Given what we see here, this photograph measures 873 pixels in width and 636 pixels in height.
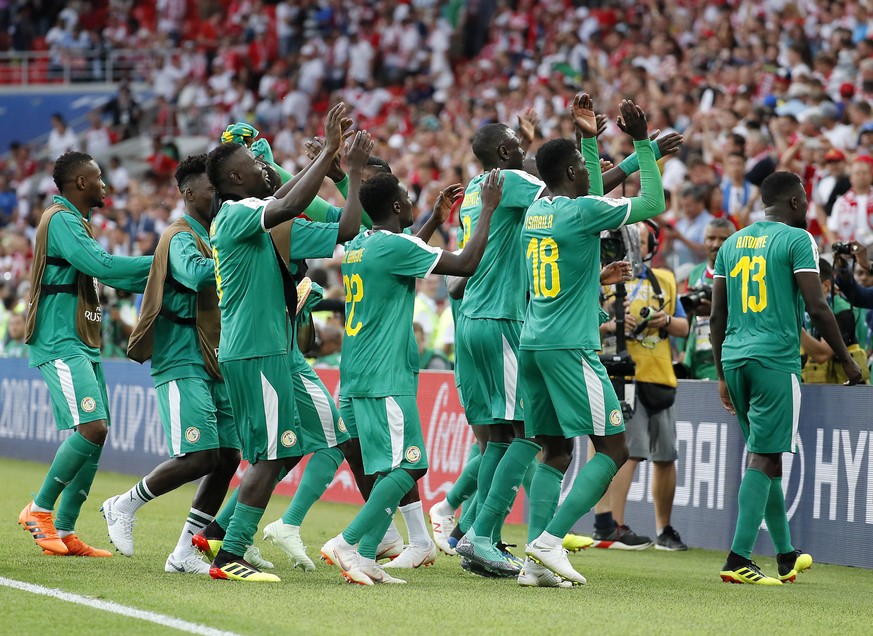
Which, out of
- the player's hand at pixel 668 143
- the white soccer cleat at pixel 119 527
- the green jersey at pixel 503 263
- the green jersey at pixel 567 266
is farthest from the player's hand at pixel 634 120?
the white soccer cleat at pixel 119 527

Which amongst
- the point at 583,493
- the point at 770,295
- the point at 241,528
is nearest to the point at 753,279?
the point at 770,295

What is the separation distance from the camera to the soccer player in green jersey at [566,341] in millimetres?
7020

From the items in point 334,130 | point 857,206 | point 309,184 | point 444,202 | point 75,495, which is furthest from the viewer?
point 857,206

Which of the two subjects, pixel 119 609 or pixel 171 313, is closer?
pixel 119 609

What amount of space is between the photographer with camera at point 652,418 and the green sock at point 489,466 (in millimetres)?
2050

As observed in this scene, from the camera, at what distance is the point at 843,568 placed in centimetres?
867

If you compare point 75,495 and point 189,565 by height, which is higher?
point 75,495

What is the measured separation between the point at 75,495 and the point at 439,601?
9.69 feet

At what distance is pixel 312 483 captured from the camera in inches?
304

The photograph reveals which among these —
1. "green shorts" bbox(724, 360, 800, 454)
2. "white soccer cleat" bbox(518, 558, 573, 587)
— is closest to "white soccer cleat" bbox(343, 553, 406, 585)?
"white soccer cleat" bbox(518, 558, 573, 587)

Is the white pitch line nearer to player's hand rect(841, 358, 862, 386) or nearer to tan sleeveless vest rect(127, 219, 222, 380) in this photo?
tan sleeveless vest rect(127, 219, 222, 380)

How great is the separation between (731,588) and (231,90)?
21.1m

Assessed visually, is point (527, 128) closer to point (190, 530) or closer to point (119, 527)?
point (190, 530)

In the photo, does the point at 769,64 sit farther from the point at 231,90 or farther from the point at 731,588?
the point at 231,90
